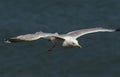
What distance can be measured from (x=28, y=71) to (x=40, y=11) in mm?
3994

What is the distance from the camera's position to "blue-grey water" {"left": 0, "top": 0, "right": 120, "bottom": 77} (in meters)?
22.8

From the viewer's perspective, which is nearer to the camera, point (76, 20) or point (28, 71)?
point (28, 71)

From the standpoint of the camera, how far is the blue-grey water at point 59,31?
22781 mm

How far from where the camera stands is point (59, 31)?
24.5m

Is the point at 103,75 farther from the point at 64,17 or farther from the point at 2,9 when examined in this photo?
the point at 2,9

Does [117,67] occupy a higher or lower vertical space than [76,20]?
lower

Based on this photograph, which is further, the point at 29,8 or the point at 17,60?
the point at 29,8

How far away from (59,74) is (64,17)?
12.5 ft

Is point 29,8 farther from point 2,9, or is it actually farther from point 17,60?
point 17,60

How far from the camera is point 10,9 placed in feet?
84.9

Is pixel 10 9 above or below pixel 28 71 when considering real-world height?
above

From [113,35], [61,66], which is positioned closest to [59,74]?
[61,66]

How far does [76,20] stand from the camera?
2525 centimetres

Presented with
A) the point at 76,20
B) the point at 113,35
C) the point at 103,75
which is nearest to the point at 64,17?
the point at 76,20
